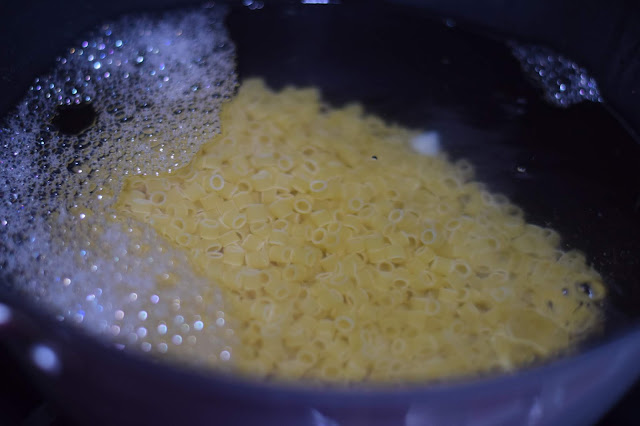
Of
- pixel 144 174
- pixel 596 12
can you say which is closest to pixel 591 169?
pixel 596 12

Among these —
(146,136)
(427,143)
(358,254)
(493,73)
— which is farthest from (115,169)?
(493,73)

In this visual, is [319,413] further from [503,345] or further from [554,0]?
[554,0]

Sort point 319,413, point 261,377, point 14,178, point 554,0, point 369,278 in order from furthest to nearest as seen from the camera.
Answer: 1. point 554,0
2. point 14,178
3. point 369,278
4. point 261,377
5. point 319,413

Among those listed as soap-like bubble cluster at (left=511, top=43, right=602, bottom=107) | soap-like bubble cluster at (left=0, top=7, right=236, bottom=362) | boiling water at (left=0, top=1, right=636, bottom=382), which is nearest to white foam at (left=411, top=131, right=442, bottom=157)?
boiling water at (left=0, top=1, right=636, bottom=382)

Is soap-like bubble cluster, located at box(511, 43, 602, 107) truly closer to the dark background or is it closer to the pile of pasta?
the dark background

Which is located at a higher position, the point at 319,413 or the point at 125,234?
the point at 319,413

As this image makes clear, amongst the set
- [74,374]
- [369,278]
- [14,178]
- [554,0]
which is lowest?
[14,178]

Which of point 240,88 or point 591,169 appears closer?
point 591,169

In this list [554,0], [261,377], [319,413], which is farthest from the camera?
[554,0]
